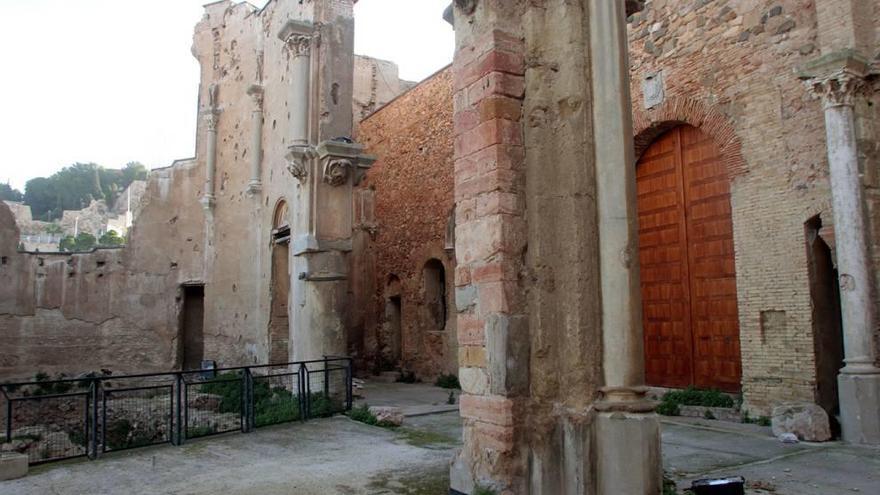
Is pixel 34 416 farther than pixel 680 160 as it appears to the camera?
Yes

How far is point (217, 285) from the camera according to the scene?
17906 millimetres

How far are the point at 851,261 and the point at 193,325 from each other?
1695 centimetres

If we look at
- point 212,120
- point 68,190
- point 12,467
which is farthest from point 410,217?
point 68,190

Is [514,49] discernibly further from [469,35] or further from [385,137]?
[385,137]

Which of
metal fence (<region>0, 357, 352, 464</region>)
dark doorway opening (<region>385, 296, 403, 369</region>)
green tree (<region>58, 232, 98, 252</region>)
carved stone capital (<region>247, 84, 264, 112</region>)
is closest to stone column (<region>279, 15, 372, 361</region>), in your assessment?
metal fence (<region>0, 357, 352, 464</region>)

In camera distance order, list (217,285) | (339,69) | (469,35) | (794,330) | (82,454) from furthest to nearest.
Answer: (217,285) < (339,69) < (794,330) < (82,454) < (469,35)

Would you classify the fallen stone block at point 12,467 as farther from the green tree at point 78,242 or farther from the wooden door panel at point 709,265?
the green tree at point 78,242

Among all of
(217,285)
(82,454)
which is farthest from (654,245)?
(217,285)

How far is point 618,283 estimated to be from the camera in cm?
468

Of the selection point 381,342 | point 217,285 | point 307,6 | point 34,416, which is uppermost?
point 307,6

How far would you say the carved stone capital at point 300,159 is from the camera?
456 inches

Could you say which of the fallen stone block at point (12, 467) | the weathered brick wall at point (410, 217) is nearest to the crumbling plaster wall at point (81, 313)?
the weathered brick wall at point (410, 217)

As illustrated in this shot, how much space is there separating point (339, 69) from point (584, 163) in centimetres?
878

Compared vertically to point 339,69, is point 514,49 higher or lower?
lower
